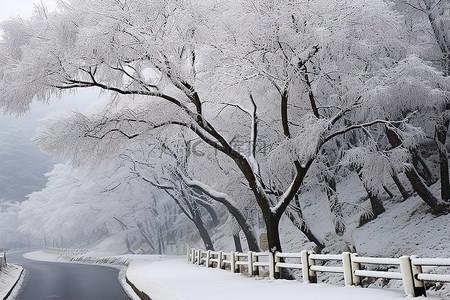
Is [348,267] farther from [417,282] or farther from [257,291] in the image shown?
[257,291]

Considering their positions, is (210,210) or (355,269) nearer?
(355,269)

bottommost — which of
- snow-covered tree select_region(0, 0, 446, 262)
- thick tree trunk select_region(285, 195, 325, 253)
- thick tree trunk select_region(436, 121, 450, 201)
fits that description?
thick tree trunk select_region(285, 195, 325, 253)

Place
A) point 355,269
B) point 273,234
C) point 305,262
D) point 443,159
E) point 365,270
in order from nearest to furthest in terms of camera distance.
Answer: point 355,269, point 365,270, point 305,262, point 273,234, point 443,159

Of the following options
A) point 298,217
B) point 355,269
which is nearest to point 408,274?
point 355,269

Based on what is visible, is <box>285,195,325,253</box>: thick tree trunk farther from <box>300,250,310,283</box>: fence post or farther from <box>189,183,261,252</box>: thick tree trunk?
<box>300,250,310,283</box>: fence post

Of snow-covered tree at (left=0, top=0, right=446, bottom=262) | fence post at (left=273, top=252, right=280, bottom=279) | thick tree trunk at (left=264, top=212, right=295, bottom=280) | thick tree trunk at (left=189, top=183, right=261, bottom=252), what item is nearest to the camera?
snow-covered tree at (left=0, top=0, right=446, bottom=262)

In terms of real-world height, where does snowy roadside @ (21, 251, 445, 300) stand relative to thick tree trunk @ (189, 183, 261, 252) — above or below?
below

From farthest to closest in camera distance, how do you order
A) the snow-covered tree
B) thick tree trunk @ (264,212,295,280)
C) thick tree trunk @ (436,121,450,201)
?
thick tree trunk @ (436,121,450,201)
thick tree trunk @ (264,212,295,280)
the snow-covered tree

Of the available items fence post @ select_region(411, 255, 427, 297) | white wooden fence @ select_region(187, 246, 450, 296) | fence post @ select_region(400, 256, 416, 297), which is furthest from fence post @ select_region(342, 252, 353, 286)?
fence post @ select_region(411, 255, 427, 297)

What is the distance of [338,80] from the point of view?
16.0 metres

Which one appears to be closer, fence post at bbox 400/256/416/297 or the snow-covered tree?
fence post at bbox 400/256/416/297

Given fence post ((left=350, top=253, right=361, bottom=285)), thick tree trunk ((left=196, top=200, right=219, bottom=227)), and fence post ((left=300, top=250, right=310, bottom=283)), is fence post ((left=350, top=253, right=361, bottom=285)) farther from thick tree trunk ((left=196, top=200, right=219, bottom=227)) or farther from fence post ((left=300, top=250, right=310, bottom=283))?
thick tree trunk ((left=196, top=200, right=219, bottom=227))

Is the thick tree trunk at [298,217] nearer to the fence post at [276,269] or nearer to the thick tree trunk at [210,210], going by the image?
the fence post at [276,269]

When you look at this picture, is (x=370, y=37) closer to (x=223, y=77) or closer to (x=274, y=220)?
(x=223, y=77)
